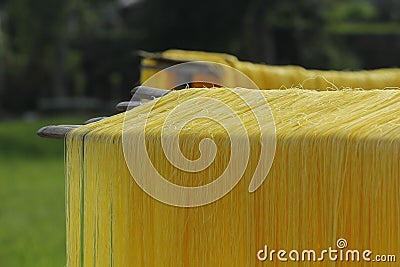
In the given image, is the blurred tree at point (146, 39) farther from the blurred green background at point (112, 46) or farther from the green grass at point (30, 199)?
the green grass at point (30, 199)

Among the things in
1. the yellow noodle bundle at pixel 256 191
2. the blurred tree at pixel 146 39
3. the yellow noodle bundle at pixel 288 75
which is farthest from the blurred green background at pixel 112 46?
the yellow noodle bundle at pixel 256 191

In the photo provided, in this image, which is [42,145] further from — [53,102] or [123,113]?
[123,113]

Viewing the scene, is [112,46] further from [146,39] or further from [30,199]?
[30,199]

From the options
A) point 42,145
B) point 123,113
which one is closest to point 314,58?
point 42,145

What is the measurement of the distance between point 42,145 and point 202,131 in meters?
13.0

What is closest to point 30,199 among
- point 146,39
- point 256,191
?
point 146,39

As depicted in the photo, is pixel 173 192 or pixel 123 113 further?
pixel 123 113

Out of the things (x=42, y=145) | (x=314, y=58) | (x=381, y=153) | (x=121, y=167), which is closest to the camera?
(x=381, y=153)

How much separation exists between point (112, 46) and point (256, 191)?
15.4 meters

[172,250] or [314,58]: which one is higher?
[314,58]

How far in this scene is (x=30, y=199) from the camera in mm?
8938

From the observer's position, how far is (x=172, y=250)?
101 cm

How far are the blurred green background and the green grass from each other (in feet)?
0.16

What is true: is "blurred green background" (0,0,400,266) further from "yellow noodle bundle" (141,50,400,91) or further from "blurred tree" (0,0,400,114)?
"yellow noodle bundle" (141,50,400,91)
